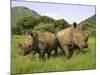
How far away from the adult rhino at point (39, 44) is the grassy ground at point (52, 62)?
0.06m

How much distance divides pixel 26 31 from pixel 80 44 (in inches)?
28.3

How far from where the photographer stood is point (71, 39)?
2.65m

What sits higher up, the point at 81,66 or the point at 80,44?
the point at 80,44

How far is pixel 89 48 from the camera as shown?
8.93ft

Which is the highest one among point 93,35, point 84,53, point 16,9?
point 16,9

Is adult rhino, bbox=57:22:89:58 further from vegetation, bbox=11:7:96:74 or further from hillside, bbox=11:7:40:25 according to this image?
hillside, bbox=11:7:40:25

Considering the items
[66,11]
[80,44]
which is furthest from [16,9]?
[80,44]

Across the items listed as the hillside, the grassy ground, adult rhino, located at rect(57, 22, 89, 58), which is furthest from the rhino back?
the hillside

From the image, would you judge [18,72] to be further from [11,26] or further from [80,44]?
[80,44]

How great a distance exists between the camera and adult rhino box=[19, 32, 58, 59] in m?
2.45

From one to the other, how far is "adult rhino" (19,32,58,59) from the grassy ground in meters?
0.06

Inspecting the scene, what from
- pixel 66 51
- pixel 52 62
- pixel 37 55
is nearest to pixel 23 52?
pixel 37 55

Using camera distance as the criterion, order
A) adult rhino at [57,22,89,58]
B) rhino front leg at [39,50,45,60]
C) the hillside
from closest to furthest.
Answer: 1. the hillside
2. rhino front leg at [39,50,45,60]
3. adult rhino at [57,22,89,58]

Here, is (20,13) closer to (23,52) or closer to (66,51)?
(23,52)
